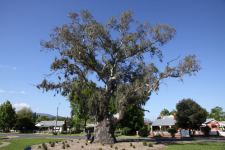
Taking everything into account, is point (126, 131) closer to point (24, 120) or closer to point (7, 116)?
point (7, 116)

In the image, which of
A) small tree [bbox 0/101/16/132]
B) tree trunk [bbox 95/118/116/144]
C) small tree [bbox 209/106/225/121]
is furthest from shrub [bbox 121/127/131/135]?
small tree [bbox 209/106/225/121]

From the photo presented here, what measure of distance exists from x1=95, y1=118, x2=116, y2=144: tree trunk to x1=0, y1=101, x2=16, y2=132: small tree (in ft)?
241

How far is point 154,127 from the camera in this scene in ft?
312

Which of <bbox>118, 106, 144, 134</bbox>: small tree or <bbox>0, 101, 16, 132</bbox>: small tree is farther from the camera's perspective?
<bbox>0, 101, 16, 132</bbox>: small tree

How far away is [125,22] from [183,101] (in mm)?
34330

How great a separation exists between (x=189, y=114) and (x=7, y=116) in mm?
62471

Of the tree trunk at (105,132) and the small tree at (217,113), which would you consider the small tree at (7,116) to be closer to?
the tree trunk at (105,132)

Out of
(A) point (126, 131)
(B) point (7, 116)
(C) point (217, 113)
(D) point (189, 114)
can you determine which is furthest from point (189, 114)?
(C) point (217, 113)

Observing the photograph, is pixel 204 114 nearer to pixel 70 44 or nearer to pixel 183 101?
pixel 183 101

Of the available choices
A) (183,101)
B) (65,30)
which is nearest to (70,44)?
(65,30)

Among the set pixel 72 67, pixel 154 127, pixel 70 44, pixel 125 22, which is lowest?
pixel 154 127

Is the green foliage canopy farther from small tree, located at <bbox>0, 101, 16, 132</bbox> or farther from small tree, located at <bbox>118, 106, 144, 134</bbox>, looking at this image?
small tree, located at <bbox>0, 101, 16, 132</bbox>

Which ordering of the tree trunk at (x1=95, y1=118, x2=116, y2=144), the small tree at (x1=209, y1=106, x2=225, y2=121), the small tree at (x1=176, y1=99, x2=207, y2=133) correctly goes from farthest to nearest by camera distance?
the small tree at (x1=209, y1=106, x2=225, y2=121) → the small tree at (x1=176, y1=99, x2=207, y2=133) → the tree trunk at (x1=95, y1=118, x2=116, y2=144)

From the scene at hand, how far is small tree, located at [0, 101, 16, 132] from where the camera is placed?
100938 millimetres
